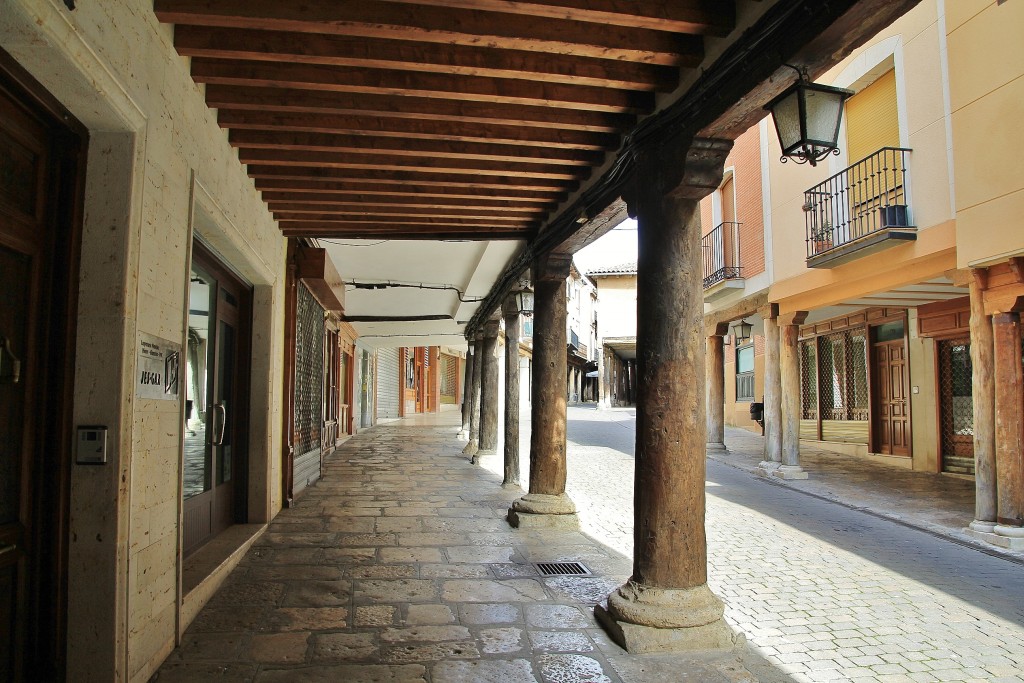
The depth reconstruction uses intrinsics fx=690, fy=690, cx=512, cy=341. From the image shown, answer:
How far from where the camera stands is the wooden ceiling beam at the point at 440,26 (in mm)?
2994

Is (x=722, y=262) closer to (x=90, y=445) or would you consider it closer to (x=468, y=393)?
(x=468, y=393)

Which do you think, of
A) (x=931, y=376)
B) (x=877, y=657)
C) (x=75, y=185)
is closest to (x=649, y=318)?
(x=877, y=657)

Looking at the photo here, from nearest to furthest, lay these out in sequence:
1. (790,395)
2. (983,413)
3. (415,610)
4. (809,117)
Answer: (809,117)
(415,610)
(983,413)
(790,395)

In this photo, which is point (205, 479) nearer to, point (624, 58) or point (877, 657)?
point (624, 58)

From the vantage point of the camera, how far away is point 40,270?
2549mm

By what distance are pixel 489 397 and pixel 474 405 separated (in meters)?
2.58

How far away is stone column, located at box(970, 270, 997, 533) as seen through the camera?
6.60m

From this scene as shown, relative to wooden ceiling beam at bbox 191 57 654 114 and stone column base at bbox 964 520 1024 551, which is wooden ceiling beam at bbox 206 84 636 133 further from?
stone column base at bbox 964 520 1024 551

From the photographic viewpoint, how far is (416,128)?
425 cm

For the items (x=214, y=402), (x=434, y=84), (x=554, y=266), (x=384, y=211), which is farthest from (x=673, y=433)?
(x=384, y=211)

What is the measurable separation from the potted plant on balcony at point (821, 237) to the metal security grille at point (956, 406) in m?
2.62

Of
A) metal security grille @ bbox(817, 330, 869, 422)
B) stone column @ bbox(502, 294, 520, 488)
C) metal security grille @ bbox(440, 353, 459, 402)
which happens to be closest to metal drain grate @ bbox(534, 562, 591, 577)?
stone column @ bbox(502, 294, 520, 488)

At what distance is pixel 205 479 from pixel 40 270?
2.76 meters

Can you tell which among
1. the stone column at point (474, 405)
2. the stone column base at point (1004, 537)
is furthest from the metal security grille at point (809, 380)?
the stone column base at point (1004, 537)
